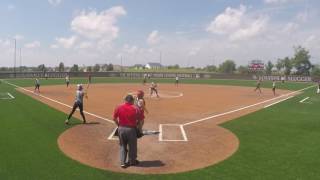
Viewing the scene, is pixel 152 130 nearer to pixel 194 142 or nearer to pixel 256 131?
pixel 194 142

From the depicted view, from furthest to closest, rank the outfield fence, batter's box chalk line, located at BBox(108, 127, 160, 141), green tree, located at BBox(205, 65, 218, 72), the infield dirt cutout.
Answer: green tree, located at BBox(205, 65, 218, 72)
the outfield fence
batter's box chalk line, located at BBox(108, 127, 160, 141)
the infield dirt cutout

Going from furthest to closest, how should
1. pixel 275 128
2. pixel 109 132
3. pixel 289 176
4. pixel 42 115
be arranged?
pixel 42 115 < pixel 275 128 < pixel 109 132 < pixel 289 176

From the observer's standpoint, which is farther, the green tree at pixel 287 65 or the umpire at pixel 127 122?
the green tree at pixel 287 65

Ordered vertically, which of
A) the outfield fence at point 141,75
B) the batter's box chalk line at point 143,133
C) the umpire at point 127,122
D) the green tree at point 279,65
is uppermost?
the green tree at point 279,65

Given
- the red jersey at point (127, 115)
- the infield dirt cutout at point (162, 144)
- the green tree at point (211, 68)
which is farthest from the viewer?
the green tree at point (211, 68)

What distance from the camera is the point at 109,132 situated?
15289mm

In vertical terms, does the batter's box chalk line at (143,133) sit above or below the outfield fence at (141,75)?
below

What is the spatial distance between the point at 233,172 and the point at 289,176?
1.49 m

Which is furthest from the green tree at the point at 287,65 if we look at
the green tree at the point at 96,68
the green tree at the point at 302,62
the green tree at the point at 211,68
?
the green tree at the point at 96,68

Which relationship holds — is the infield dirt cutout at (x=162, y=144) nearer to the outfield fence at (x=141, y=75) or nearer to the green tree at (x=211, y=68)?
the outfield fence at (x=141, y=75)

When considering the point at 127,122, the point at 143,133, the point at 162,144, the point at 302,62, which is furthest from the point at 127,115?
the point at 302,62

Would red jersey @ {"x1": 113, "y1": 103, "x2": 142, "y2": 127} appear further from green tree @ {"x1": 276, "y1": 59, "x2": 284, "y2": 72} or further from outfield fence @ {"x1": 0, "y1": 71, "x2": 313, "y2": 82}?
green tree @ {"x1": 276, "y1": 59, "x2": 284, "y2": 72}

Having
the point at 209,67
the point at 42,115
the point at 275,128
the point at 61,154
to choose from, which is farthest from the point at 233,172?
the point at 209,67

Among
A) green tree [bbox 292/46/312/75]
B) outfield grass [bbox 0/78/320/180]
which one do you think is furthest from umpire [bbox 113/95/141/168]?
green tree [bbox 292/46/312/75]
